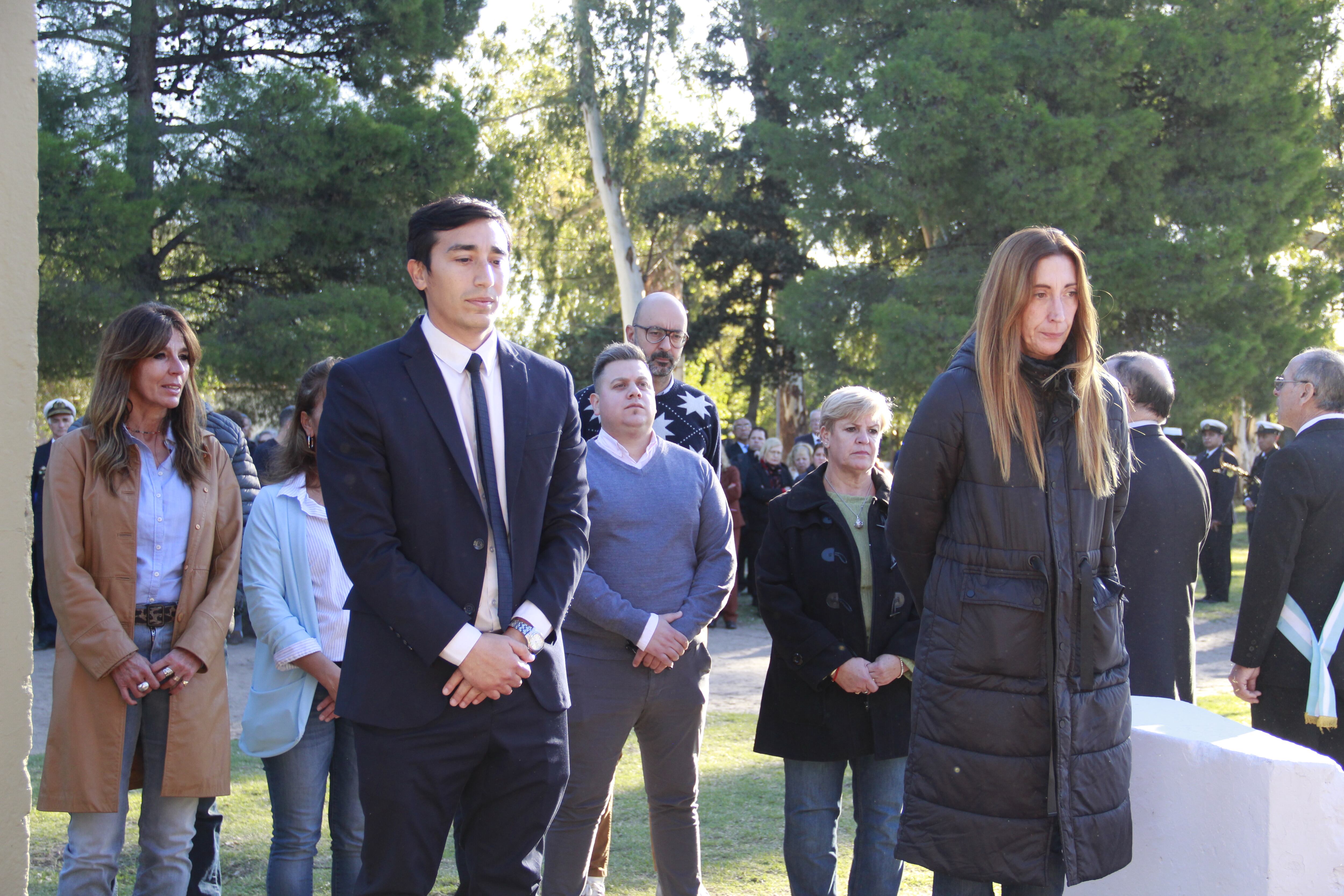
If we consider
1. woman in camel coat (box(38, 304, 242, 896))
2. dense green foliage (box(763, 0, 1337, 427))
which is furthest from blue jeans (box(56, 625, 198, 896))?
dense green foliage (box(763, 0, 1337, 427))

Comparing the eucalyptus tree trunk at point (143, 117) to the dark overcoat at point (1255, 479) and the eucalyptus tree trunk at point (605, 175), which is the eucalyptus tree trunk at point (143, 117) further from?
the dark overcoat at point (1255, 479)

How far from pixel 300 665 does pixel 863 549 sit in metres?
2.05

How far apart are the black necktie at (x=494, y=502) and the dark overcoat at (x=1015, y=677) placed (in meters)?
1.11

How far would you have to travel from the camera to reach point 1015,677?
109 inches

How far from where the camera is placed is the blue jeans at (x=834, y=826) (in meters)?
3.83

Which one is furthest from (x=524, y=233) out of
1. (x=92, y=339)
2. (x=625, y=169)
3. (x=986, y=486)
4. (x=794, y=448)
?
(x=986, y=486)

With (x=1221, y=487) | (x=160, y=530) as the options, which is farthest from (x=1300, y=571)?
(x=1221, y=487)

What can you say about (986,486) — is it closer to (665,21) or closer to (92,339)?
(92,339)

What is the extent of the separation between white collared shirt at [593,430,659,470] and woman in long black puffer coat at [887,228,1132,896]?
1235 millimetres

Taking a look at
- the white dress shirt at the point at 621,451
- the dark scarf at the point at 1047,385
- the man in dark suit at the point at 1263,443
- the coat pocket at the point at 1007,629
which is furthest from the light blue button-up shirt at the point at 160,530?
the man in dark suit at the point at 1263,443

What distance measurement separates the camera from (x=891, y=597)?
157 inches

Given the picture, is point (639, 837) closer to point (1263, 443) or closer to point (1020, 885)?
point (1020, 885)

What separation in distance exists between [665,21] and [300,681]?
813 inches

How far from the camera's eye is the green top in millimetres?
3994
